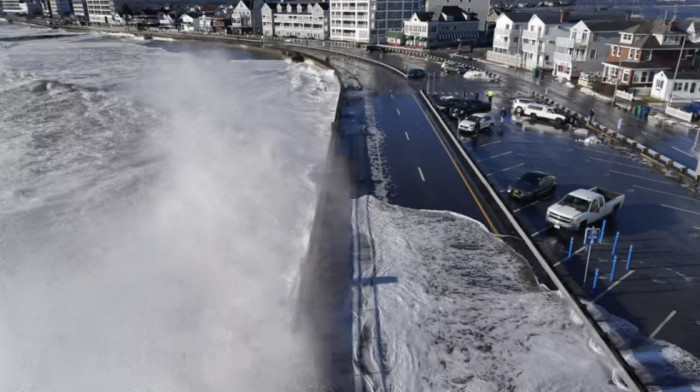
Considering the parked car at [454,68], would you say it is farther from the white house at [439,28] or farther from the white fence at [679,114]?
the white house at [439,28]

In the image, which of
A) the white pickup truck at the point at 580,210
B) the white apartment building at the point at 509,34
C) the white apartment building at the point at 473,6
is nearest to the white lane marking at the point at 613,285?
the white pickup truck at the point at 580,210

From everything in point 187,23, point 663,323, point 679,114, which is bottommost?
point 663,323

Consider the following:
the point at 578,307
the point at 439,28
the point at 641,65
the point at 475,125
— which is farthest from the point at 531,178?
the point at 439,28

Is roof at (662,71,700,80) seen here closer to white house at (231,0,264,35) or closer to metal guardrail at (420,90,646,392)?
metal guardrail at (420,90,646,392)

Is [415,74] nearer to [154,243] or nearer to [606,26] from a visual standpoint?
[606,26]

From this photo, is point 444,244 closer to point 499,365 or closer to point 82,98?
point 499,365

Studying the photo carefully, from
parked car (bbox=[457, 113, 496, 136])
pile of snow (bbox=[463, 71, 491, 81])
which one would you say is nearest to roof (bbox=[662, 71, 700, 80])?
pile of snow (bbox=[463, 71, 491, 81])
